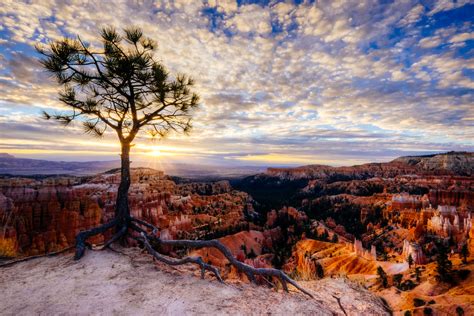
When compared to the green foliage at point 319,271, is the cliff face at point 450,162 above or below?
above

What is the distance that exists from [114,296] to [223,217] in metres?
64.2

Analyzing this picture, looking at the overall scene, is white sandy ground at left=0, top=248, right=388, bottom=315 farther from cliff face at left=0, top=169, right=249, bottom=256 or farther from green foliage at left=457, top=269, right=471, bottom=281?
cliff face at left=0, top=169, right=249, bottom=256

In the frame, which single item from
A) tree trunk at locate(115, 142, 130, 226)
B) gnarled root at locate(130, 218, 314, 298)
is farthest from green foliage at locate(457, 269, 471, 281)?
tree trunk at locate(115, 142, 130, 226)

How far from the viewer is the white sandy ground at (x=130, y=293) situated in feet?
14.5

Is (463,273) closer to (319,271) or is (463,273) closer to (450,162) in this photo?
(319,271)

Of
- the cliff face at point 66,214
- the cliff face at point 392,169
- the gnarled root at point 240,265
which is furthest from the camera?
the cliff face at point 392,169

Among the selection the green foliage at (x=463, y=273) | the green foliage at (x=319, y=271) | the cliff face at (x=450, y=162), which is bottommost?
the green foliage at (x=319, y=271)

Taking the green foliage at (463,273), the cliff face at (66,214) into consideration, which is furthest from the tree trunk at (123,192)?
the cliff face at (66,214)

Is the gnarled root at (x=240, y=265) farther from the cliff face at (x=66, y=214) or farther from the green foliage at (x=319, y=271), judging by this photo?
the green foliage at (x=319, y=271)

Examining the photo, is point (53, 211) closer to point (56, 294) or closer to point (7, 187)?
point (7, 187)

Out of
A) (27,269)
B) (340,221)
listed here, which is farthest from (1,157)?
(27,269)

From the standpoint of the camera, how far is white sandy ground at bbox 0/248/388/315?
4.42 metres

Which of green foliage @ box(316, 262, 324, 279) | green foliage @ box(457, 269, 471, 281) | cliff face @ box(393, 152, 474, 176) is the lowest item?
green foliage @ box(316, 262, 324, 279)

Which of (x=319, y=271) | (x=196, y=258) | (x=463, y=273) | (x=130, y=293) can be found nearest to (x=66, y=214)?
(x=319, y=271)
